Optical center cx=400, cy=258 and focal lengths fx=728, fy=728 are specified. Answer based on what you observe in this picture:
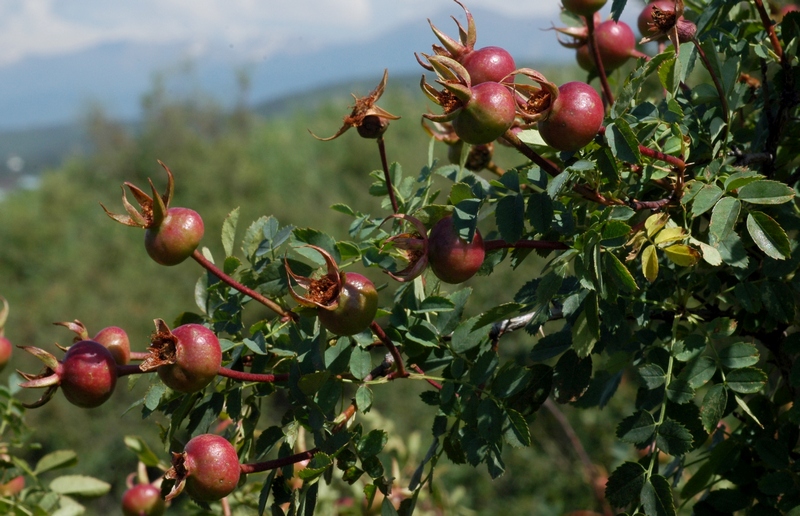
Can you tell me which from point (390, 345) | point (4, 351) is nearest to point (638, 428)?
point (390, 345)

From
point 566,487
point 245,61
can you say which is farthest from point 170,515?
point 245,61

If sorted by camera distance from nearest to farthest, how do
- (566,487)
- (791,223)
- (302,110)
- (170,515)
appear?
(791,223) < (566,487) < (170,515) < (302,110)

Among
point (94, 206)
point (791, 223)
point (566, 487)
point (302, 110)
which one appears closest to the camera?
point (791, 223)

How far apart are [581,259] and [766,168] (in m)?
0.30

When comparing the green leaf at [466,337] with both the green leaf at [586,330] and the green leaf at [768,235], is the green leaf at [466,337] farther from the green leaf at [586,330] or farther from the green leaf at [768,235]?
the green leaf at [768,235]

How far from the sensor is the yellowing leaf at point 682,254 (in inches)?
23.5

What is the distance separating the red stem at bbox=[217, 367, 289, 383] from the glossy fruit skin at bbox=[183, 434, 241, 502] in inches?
2.1

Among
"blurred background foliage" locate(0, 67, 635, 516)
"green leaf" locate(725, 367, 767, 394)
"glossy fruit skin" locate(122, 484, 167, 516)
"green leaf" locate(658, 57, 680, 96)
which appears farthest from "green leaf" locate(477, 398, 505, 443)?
"blurred background foliage" locate(0, 67, 635, 516)

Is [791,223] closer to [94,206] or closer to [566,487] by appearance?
[566,487]

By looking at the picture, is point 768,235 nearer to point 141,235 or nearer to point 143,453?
point 143,453

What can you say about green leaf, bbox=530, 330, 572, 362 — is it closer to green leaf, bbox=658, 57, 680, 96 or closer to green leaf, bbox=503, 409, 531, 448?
green leaf, bbox=503, 409, 531, 448

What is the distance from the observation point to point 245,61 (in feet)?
57.1

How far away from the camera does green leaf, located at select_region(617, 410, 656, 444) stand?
0.65 metres

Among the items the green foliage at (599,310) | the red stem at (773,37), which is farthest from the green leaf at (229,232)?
the red stem at (773,37)
